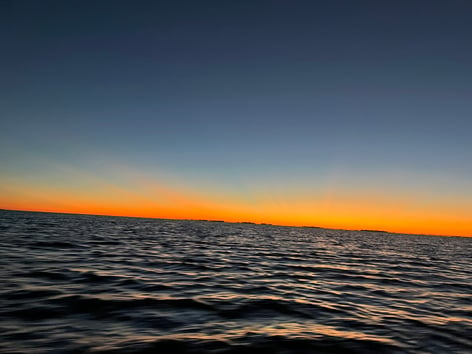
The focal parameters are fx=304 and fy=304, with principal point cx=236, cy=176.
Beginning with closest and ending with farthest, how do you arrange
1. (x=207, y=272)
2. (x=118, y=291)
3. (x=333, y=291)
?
(x=118, y=291) → (x=333, y=291) → (x=207, y=272)

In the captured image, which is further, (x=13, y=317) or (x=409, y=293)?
(x=409, y=293)

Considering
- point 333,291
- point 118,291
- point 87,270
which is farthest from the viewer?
point 87,270

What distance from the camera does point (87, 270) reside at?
11.6 meters

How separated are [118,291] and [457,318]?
9.37 meters

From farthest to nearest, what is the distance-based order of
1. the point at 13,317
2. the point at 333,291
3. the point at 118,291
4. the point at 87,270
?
1. the point at 87,270
2. the point at 333,291
3. the point at 118,291
4. the point at 13,317

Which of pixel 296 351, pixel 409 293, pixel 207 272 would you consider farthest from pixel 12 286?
pixel 409 293

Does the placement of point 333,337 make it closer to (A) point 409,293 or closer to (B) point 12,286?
(A) point 409,293

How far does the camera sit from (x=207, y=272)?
42.7 feet

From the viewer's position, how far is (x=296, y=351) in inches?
214

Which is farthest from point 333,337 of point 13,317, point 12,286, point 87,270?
point 87,270

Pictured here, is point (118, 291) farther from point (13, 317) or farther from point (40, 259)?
point (40, 259)

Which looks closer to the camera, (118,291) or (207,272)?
(118,291)

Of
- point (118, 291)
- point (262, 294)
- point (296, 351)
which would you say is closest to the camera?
point (296, 351)

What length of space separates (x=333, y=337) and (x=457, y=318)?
14.3 ft
